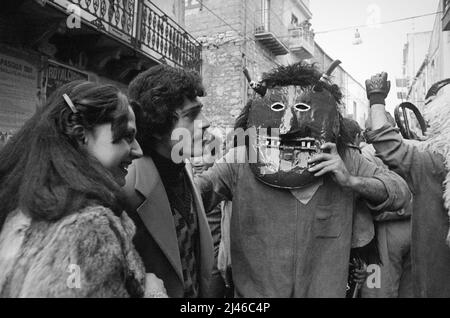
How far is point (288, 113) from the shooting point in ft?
5.77

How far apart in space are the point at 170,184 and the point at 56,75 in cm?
580

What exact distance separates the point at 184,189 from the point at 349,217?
775mm

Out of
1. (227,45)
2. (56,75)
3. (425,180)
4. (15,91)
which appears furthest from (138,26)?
(425,180)

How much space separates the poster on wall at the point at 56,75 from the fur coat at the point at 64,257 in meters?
5.86

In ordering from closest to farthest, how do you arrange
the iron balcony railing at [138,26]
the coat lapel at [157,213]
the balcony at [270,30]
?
the coat lapel at [157,213]
the iron balcony railing at [138,26]
the balcony at [270,30]

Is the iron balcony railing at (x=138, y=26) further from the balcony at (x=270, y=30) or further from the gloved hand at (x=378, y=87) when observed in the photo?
the gloved hand at (x=378, y=87)

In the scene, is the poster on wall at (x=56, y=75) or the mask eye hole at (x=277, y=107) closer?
the mask eye hole at (x=277, y=107)

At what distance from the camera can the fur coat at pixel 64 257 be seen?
37.0 inches

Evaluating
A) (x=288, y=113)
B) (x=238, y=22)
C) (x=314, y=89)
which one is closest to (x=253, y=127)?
(x=288, y=113)

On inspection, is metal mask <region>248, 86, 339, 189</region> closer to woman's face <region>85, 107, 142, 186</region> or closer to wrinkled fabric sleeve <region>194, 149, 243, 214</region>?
wrinkled fabric sleeve <region>194, 149, 243, 214</region>

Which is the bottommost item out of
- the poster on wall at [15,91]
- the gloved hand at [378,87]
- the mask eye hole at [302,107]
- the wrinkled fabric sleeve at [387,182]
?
the wrinkled fabric sleeve at [387,182]

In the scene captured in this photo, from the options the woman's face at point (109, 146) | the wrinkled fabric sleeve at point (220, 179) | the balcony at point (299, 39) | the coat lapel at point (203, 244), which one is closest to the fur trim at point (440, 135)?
the wrinkled fabric sleeve at point (220, 179)

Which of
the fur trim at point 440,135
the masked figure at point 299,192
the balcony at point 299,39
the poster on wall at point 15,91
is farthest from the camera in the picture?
the balcony at point 299,39

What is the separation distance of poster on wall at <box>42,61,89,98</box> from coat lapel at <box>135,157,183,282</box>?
548cm
